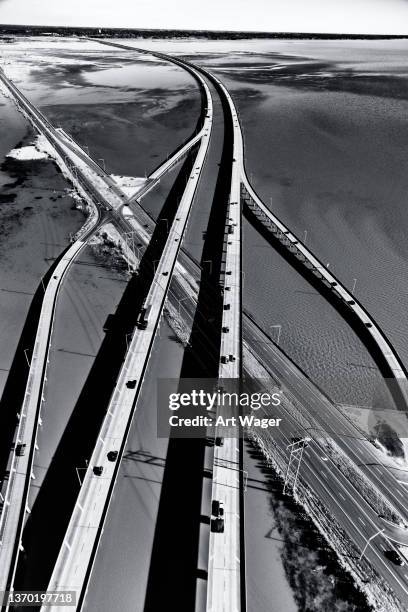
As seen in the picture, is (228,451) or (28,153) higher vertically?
(28,153)

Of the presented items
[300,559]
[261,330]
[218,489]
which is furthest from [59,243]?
[300,559]

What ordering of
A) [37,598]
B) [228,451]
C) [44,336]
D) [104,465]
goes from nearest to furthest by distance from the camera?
1. [37,598]
2. [104,465]
3. [228,451]
4. [44,336]

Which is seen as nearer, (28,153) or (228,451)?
(228,451)

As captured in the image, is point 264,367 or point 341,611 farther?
point 264,367

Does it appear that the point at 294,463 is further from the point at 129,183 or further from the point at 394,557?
the point at 129,183

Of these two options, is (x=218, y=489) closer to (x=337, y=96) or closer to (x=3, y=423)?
(x=3, y=423)

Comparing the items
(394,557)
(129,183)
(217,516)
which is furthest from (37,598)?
(129,183)

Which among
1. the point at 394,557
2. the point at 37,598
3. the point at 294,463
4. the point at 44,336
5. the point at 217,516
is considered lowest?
the point at 37,598

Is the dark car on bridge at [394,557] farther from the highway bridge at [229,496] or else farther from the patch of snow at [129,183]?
the patch of snow at [129,183]
